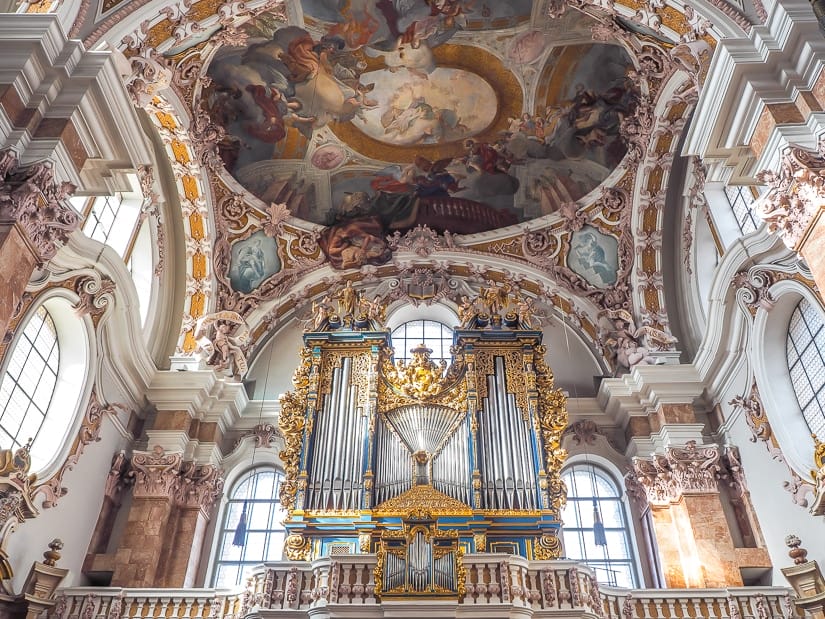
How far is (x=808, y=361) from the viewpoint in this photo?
10188 mm

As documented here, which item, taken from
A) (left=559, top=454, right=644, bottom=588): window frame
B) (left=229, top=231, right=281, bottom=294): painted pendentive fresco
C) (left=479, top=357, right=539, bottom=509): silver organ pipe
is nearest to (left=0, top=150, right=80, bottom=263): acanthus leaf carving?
(left=229, top=231, right=281, bottom=294): painted pendentive fresco

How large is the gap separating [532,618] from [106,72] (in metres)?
7.92

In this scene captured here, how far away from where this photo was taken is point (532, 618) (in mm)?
8375

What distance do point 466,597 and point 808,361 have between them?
232 inches

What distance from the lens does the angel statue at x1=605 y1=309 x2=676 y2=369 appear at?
513 inches

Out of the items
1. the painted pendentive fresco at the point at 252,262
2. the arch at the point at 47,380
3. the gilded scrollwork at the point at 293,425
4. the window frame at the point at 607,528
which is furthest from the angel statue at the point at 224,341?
the window frame at the point at 607,528

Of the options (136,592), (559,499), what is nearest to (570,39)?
(559,499)

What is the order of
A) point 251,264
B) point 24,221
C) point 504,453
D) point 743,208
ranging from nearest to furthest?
point 24,221
point 504,453
point 743,208
point 251,264

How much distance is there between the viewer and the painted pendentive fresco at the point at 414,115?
12.9 metres

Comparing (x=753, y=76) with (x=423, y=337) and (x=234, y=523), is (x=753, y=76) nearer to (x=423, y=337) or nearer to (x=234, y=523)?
(x=423, y=337)

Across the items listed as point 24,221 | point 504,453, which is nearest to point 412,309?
point 504,453

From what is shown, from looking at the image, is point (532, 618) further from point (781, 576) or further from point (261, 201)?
point (261, 201)

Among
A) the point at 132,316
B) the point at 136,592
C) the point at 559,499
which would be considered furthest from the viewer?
the point at 132,316

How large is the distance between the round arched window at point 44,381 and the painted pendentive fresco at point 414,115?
16.0 feet
